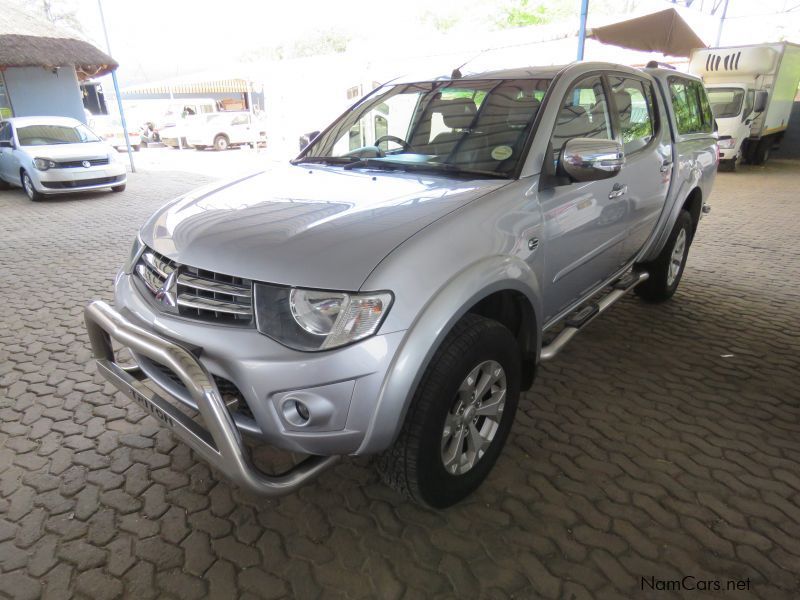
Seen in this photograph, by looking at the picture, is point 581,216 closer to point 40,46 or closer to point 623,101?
point 623,101

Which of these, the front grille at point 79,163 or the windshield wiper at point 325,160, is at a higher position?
the windshield wiper at point 325,160

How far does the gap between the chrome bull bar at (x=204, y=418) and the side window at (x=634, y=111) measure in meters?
2.61

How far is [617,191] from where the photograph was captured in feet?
9.65

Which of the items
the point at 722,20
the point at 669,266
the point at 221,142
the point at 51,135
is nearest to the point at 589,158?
the point at 669,266

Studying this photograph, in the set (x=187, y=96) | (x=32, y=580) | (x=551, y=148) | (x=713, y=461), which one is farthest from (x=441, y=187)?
(x=187, y=96)

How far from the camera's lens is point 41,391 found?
310 cm

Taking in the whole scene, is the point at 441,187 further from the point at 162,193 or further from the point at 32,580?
the point at 162,193

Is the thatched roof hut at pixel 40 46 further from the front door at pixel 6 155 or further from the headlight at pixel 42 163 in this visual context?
the headlight at pixel 42 163

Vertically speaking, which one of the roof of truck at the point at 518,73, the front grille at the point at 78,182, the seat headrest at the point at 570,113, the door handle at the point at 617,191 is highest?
the roof of truck at the point at 518,73

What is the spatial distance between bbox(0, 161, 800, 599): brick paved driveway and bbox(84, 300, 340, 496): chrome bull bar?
1.50 ft

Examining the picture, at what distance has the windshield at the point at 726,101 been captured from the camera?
12289 mm

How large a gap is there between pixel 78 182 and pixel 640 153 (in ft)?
31.5

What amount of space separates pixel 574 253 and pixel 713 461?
3.89 ft

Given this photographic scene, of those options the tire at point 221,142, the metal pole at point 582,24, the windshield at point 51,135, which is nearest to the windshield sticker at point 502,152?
the metal pole at point 582,24
